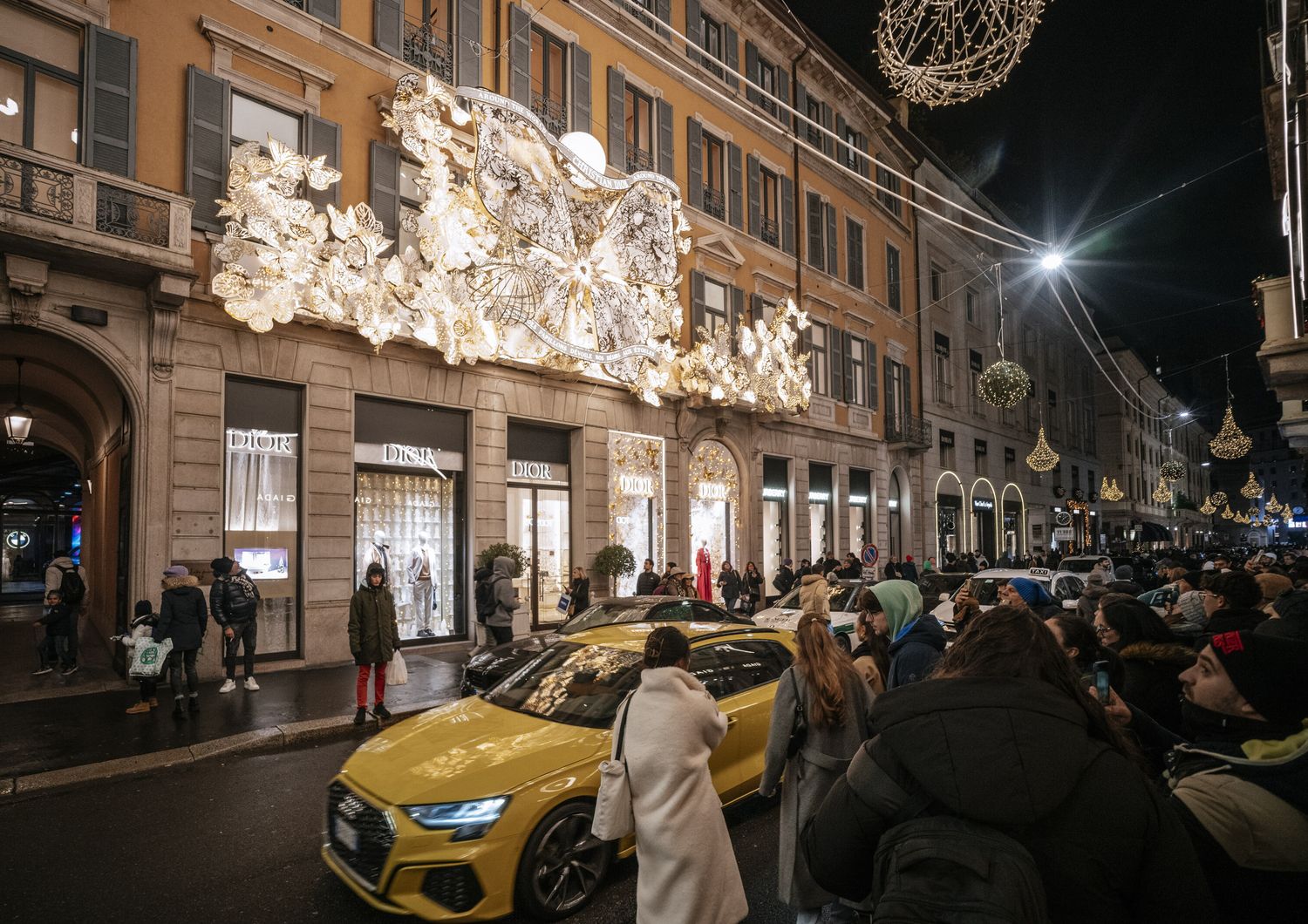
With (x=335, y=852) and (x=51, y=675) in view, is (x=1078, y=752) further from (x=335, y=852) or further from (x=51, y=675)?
(x=51, y=675)

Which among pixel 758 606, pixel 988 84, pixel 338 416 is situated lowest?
pixel 758 606

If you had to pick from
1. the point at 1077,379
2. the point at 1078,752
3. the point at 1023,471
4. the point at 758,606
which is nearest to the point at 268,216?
the point at 1078,752

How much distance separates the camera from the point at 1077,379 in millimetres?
52344

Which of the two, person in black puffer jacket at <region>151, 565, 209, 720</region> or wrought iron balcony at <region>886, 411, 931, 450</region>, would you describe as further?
wrought iron balcony at <region>886, 411, 931, 450</region>

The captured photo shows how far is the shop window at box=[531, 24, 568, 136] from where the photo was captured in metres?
16.9

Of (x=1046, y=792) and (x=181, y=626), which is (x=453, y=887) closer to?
(x=1046, y=792)

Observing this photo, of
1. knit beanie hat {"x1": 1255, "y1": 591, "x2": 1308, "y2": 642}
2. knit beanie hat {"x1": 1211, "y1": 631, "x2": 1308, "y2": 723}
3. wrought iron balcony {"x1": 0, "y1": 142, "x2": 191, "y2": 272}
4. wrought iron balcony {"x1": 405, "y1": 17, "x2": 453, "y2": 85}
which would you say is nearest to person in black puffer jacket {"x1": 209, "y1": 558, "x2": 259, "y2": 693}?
wrought iron balcony {"x1": 0, "y1": 142, "x2": 191, "y2": 272}

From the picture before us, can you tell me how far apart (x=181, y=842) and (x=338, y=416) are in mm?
9117

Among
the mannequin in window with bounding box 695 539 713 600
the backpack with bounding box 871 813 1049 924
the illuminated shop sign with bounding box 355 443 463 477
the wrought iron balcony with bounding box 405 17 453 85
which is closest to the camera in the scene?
the backpack with bounding box 871 813 1049 924

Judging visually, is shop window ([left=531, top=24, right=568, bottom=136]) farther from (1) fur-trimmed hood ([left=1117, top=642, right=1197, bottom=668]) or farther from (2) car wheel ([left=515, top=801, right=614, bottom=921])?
(1) fur-trimmed hood ([left=1117, top=642, right=1197, bottom=668])

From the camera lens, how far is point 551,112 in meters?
17.1

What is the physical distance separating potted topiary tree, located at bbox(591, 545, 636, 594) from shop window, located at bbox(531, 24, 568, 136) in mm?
9820

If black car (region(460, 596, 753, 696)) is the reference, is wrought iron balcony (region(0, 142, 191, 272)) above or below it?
above

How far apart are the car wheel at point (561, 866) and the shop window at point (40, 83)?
38.6 feet
